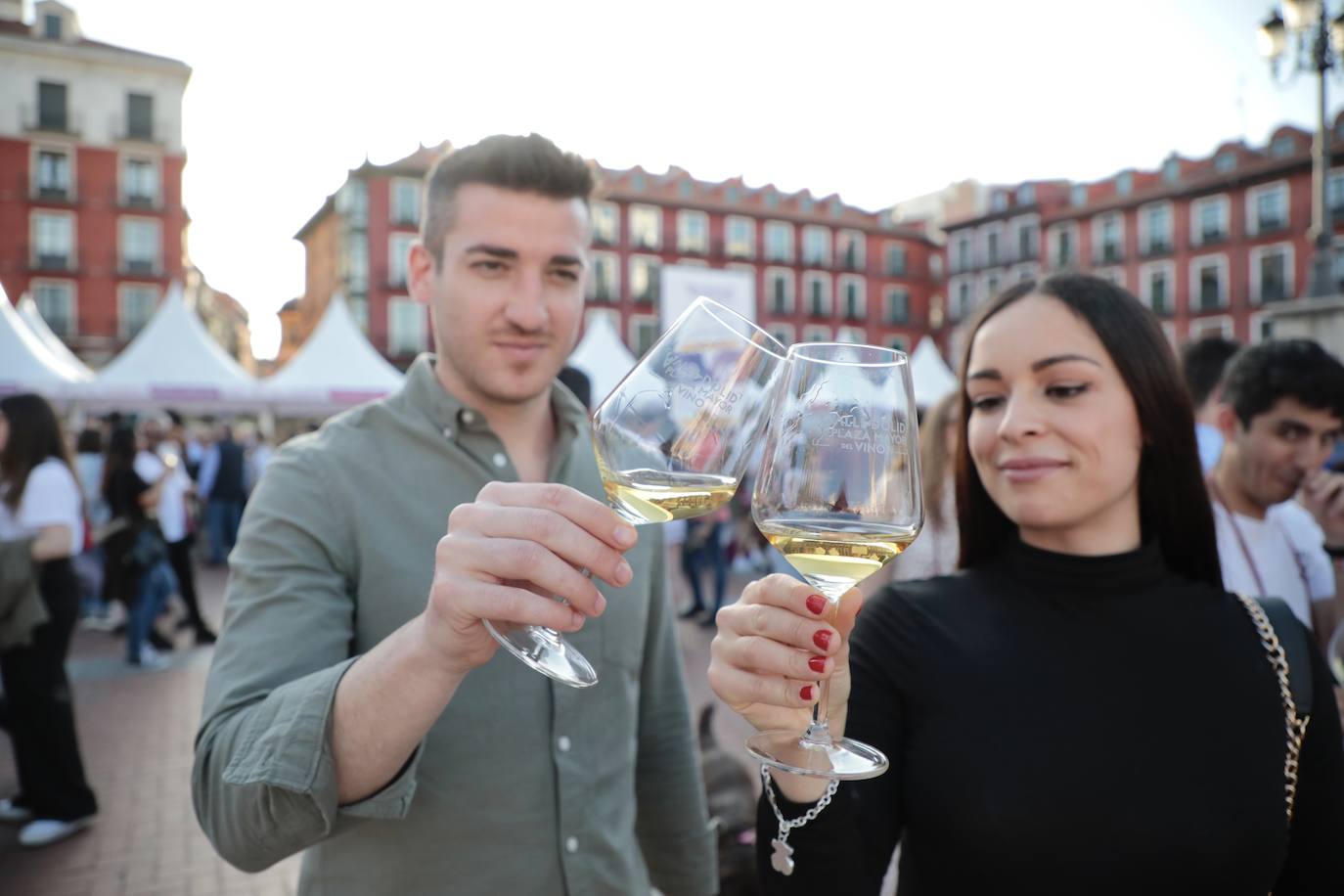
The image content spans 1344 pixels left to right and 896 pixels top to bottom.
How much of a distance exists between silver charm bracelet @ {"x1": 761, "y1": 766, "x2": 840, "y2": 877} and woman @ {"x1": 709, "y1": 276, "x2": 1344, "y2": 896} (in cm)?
1

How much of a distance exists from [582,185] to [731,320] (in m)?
0.88

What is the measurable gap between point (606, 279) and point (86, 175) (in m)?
22.3

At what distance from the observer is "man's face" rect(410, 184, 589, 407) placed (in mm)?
1701

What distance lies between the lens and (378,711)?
43.7 inches

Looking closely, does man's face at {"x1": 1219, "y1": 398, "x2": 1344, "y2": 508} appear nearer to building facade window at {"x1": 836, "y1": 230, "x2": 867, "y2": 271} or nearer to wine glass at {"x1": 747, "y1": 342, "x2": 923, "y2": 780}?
wine glass at {"x1": 747, "y1": 342, "x2": 923, "y2": 780}

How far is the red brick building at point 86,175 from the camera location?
31.2 meters

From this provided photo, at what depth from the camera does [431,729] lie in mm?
1486

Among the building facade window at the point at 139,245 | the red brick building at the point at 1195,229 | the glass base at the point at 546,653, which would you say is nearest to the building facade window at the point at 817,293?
the red brick building at the point at 1195,229

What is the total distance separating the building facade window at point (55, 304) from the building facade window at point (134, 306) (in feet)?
5.10

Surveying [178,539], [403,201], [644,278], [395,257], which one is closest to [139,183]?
[395,257]

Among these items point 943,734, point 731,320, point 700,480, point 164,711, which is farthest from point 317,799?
point 164,711

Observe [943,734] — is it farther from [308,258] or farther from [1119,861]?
[308,258]

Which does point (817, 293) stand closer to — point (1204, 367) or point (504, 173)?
point (1204, 367)

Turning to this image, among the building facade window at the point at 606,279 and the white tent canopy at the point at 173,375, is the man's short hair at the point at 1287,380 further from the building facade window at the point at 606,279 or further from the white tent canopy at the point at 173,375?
the building facade window at the point at 606,279
